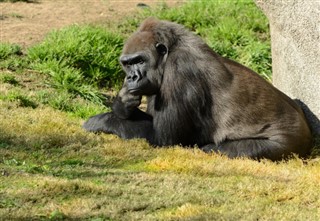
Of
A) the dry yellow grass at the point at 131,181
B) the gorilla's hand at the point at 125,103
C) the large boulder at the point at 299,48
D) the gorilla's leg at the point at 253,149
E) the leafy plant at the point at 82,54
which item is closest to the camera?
the dry yellow grass at the point at 131,181

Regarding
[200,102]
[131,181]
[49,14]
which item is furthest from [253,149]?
[49,14]

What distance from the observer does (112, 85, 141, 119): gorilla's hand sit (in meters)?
7.68

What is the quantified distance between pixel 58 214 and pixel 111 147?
220 centimetres

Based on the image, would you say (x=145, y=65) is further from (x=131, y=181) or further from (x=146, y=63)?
(x=131, y=181)

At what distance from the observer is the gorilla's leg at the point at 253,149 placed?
732 cm

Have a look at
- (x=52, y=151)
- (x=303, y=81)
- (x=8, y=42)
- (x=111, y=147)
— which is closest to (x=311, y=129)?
(x=303, y=81)

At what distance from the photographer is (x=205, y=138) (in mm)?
7609

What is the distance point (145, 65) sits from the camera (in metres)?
7.61

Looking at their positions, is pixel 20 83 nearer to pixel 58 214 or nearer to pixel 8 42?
pixel 8 42

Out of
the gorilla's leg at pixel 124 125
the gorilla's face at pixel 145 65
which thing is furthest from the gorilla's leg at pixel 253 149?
the gorilla's face at pixel 145 65

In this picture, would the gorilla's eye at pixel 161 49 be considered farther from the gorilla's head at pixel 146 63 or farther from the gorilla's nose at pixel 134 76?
the gorilla's nose at pixel 134 76

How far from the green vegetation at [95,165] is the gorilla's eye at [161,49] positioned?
970mm

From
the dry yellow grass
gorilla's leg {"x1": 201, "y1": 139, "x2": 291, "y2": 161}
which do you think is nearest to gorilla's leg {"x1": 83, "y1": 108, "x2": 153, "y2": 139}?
the dry yellow grass

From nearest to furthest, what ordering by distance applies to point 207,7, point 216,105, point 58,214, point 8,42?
1. point 58,214
2. point 216,105
3. point 8,42
4. point 207,7
